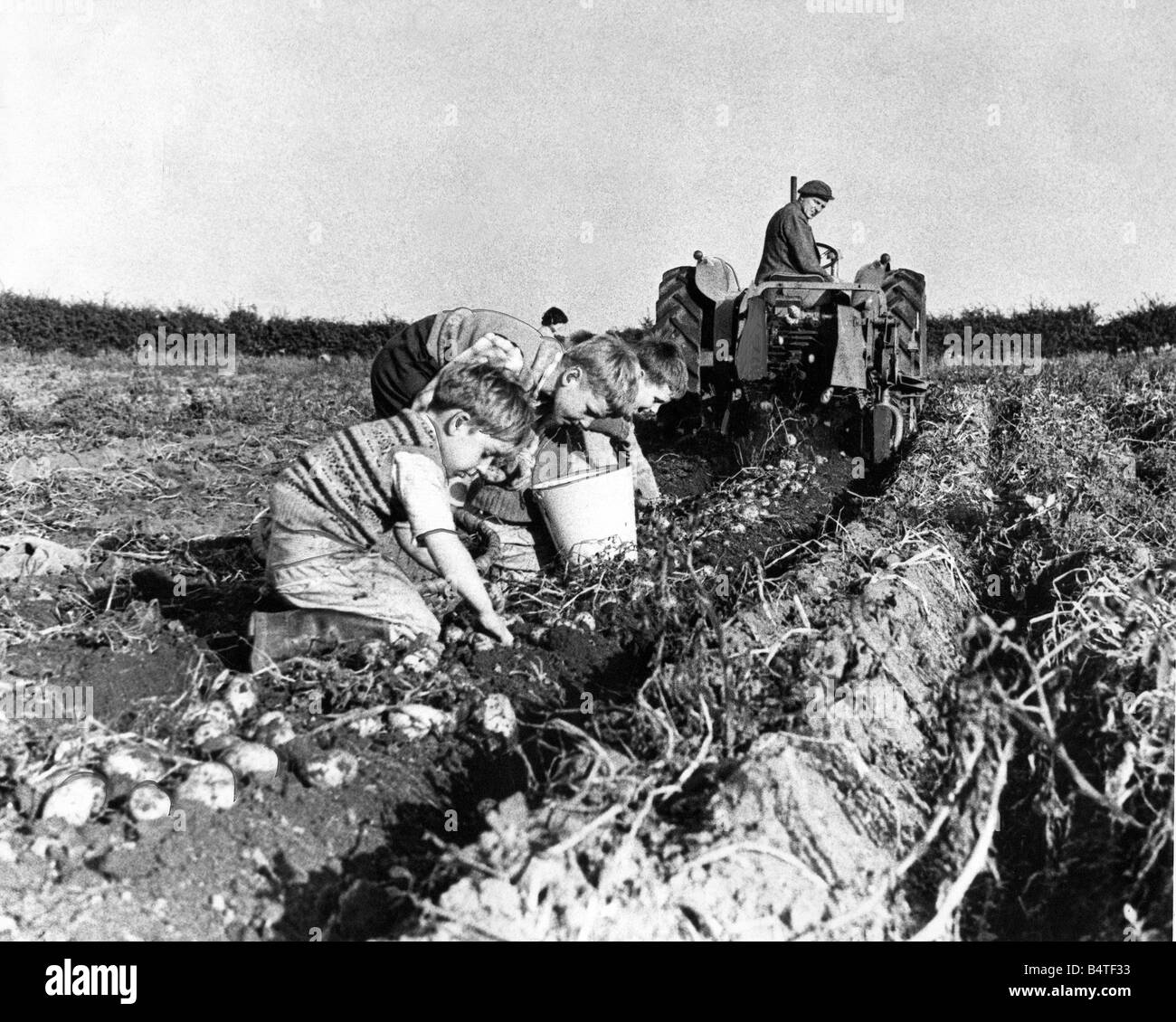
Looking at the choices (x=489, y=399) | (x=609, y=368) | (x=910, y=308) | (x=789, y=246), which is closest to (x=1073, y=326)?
(x=910, y=308)

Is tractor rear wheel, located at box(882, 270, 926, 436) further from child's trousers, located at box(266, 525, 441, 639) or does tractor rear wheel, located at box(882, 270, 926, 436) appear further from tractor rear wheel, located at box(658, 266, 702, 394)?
child's trousers, located at box(266, 525, 441, 639)

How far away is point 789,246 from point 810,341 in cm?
76

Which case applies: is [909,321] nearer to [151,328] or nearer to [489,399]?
[489,399]

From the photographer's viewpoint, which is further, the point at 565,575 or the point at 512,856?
the point at 565,575

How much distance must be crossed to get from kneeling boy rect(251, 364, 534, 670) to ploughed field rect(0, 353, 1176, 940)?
0.46 ft

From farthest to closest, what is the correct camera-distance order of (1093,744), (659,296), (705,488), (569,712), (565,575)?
(659,296), (705,488), (565,575), (569,712), (1093,744)

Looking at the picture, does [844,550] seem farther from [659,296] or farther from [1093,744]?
[659,296]

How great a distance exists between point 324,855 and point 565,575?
61.6 inches

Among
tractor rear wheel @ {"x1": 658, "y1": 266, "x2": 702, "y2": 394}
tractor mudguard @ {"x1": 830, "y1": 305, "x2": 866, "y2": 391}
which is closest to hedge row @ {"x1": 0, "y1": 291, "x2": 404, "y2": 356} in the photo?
tractor rear wheel @ {"x1": 658, "y1": 266, "x2": 702, "y2": 394}

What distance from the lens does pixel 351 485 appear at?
9.16ft

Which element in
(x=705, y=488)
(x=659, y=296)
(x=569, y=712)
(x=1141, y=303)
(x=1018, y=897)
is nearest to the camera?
(x=1018, y=897)

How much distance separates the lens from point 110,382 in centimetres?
1087
